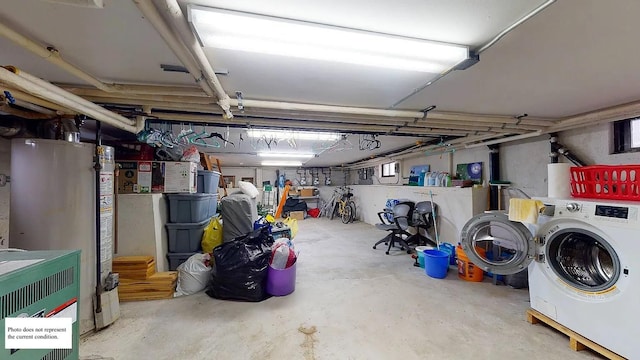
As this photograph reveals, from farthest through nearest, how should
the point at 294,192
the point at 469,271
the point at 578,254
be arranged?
the point at 294,192 → the point at 469,271 → the point at 578,254

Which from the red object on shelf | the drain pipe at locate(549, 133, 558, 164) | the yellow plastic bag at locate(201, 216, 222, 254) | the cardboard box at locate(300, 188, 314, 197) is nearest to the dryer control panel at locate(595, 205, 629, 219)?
the red object on shelf

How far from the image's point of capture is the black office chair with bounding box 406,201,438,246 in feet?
14.5

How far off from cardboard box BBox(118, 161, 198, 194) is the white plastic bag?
85 centimetres

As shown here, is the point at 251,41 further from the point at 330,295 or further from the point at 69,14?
the point at 330,295

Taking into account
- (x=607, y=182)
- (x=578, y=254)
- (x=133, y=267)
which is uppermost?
(x=607, y=182)

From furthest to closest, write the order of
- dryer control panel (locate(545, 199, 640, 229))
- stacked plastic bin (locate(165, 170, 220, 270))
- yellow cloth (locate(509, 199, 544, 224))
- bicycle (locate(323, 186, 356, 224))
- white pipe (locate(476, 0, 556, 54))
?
bicycle (locate(323, 186, 356, 224))
stacked plastic bin (locate(165, 170, 220, 270))
yellow cloth (locate(509, 199, 544, 224))
dryer control panel (locate(545, 199, 640, 229))
white pipe (locate(476, 0, 556, 54))

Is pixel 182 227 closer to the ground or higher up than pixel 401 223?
higher up

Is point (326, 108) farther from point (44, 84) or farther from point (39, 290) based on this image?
point (39, 290)

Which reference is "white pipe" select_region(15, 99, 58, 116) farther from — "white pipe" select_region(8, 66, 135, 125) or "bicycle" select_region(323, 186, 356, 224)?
"bicycle" select_region(323, 186, 356, 224)

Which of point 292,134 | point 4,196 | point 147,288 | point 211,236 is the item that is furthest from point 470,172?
point 4,196

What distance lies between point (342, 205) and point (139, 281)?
6.40 metres

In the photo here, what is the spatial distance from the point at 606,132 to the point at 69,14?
14.5 ft

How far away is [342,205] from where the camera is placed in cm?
836

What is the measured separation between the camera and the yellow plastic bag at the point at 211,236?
10.4ft
